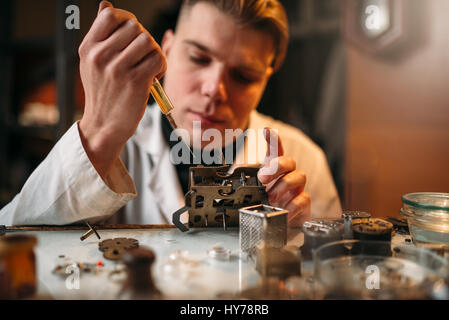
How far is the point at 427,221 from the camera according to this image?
725mm

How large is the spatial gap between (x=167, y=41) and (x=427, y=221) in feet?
3.48

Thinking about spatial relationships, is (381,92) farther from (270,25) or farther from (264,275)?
(264,275)

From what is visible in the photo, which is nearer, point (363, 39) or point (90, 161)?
point (90, 161)

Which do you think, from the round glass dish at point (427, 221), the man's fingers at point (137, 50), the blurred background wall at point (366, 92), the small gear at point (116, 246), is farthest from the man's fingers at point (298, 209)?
the blurred background wall at point (366, 92)

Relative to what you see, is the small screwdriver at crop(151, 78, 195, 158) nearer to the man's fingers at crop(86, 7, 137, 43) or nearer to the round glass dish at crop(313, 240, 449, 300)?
the man's fingers at crop(86, 7, 137, 43)

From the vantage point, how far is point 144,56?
0.83 metres

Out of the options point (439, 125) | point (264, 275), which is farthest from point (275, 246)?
point (439, 125)

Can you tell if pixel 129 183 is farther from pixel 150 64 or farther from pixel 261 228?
pixel 261 228

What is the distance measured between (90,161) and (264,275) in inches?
19.7

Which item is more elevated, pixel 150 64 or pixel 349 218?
pixel 150 64

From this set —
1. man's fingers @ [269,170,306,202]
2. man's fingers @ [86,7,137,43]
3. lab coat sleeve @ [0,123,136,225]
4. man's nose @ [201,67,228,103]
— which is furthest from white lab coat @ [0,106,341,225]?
man's nose @ [201,67,228,103]

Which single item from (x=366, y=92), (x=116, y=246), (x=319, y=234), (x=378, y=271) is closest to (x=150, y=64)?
(x=116, y=246)

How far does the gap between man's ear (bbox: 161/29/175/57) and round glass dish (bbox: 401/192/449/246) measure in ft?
3.09

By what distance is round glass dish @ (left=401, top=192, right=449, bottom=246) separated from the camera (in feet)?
2.30
